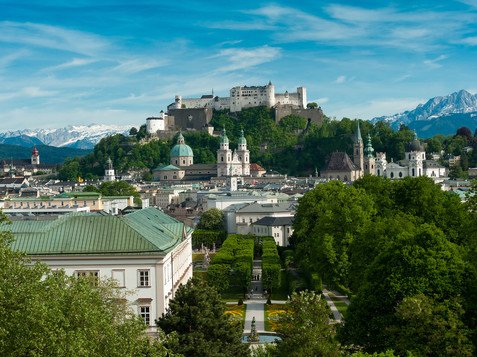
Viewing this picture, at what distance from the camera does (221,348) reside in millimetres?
30453

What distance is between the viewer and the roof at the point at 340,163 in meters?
166

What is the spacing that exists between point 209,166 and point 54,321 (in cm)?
16052

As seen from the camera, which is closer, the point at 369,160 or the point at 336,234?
the point at 336,234

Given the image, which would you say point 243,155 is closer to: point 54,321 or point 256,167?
point 256,167

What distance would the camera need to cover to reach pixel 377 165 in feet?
543

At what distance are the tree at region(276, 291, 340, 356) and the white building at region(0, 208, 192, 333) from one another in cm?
944

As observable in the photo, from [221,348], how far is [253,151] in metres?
162

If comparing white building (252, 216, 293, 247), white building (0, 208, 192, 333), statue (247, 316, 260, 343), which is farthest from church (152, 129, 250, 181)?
white building (0, 208, 192, 333)

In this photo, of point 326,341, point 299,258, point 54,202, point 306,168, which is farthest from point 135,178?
point 326,341

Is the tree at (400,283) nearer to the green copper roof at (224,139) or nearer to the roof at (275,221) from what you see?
the roof at (275,221)

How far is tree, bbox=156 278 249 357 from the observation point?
30078mm

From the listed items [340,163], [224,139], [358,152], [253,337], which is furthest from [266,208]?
[224,139]

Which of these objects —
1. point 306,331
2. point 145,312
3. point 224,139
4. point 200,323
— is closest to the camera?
point 306,331

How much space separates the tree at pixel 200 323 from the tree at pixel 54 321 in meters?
5.97
